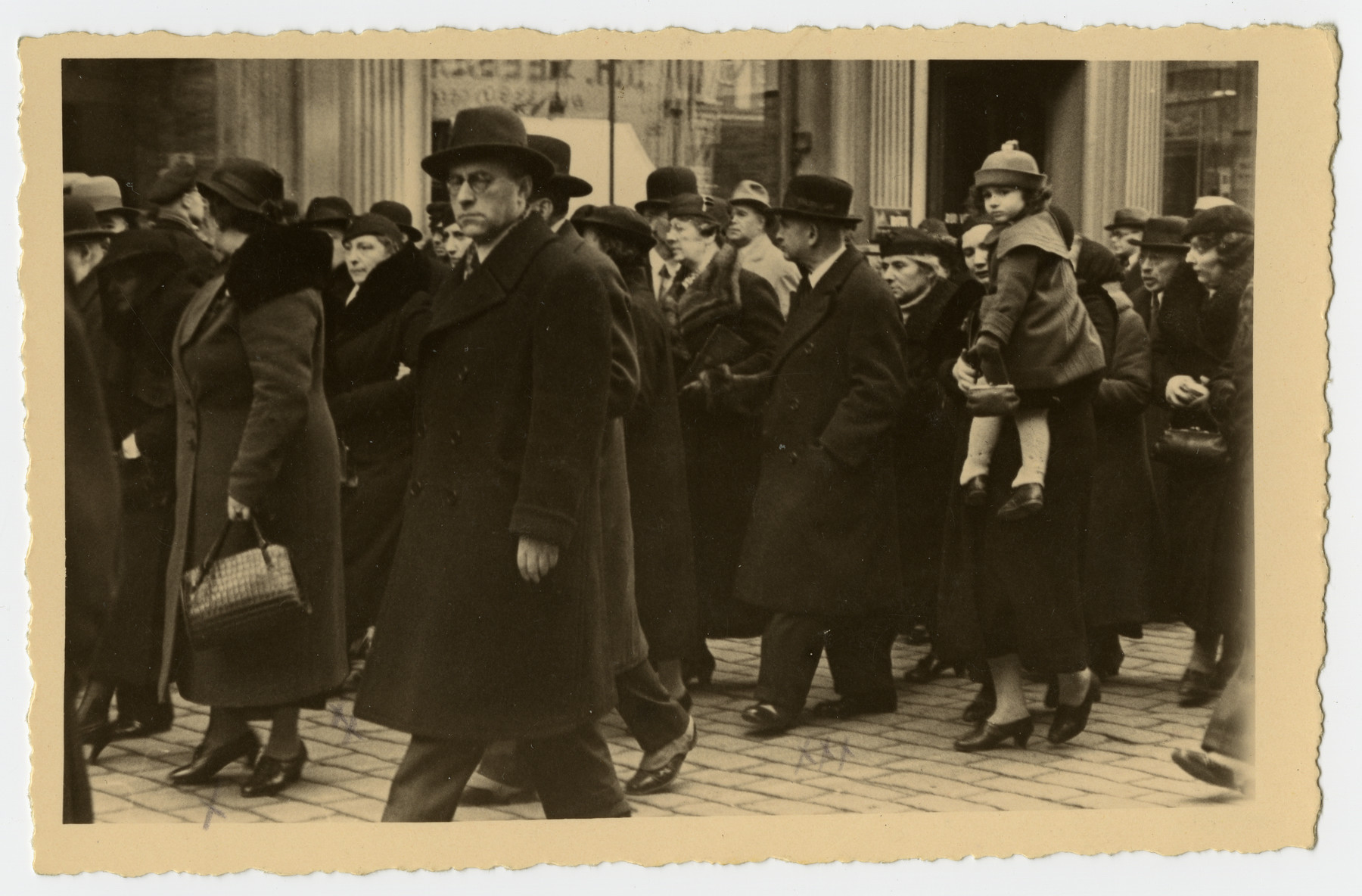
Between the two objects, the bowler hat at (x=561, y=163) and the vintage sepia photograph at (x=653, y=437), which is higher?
the bowler hat at (x=561, y=163)

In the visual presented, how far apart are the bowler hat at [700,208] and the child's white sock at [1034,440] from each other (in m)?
1.49

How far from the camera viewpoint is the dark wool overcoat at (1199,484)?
22.8ft

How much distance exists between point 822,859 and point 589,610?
51.0 inches

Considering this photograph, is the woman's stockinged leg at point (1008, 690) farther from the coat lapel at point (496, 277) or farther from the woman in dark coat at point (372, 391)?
the coat lapel at point (496, 277)

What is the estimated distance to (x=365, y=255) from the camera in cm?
694

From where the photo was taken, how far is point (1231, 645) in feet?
22.6

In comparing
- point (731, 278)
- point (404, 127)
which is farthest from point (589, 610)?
point (731, 278)

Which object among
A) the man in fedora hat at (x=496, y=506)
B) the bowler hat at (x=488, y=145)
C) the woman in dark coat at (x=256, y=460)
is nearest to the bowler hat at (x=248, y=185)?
Answer: the woman in dark coat at (x=256, y=460)

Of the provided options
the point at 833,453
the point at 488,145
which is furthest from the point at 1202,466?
the point at 488,145

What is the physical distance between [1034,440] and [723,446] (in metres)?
1.40

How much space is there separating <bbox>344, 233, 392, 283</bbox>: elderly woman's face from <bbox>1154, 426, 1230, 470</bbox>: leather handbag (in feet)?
9.96

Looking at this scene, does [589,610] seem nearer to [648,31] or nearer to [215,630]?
[215,630]

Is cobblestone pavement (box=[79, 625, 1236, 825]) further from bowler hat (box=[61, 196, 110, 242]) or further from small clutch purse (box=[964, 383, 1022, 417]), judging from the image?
bowler hat (box=[61, 196, 110, 242])

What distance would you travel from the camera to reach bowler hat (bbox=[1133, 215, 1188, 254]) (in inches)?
286
